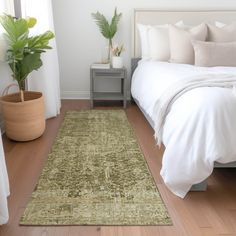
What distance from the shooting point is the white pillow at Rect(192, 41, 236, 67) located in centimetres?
296

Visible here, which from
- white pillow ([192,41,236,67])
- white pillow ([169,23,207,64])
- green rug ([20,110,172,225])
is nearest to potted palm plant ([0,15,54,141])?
green rug ([20,110,172,225])

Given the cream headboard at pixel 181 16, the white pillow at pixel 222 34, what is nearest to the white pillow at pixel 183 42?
the white pillow at pixel 222 34

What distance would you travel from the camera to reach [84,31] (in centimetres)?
405

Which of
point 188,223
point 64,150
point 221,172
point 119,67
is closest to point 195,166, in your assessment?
point 188,223

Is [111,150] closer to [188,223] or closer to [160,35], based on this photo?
[188,223]

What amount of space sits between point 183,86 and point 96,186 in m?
0.92

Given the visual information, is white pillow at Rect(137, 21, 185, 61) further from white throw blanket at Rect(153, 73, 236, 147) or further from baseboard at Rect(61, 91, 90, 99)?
white throw blanket at Rect(153, 73, 236, 147)

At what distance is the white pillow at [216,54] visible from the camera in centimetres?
296

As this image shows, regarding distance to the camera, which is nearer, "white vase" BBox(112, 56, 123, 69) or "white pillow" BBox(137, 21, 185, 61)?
"white pillow" BBox(137, 21, 185, 61)

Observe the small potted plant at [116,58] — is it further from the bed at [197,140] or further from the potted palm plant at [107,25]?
the bed at [197,140]

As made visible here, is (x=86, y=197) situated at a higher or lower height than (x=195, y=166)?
lower

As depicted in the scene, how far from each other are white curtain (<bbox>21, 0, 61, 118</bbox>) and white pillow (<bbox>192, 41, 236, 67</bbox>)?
1669 mm

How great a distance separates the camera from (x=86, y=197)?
1.79 m

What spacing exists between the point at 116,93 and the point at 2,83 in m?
1.68
